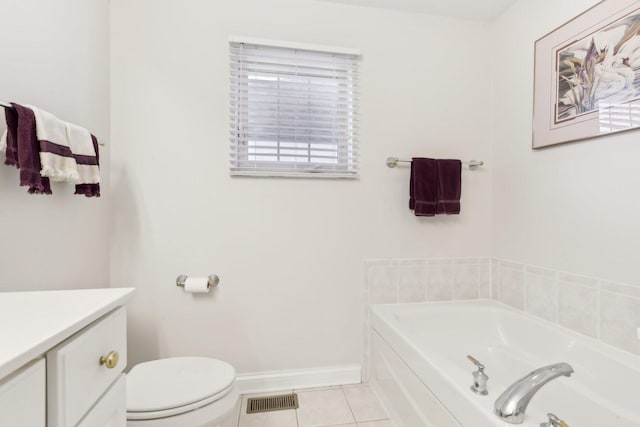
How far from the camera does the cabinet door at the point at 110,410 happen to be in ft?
2.20

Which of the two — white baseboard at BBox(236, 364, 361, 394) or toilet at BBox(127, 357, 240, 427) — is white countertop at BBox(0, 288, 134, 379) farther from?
white baseboard at BBox(236, 364, 361, 394)

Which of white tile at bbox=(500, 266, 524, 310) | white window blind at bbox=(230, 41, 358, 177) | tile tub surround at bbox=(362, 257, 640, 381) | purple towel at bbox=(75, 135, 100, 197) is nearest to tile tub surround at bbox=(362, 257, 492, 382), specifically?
tile tub surround at bbox=(362, 257, 640, 381)

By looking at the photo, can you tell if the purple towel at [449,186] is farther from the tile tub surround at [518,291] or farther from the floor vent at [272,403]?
the floor vent at [272,403]

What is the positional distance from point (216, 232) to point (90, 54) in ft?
3.55

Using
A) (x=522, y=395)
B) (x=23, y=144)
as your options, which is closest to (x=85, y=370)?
(x=23, y=144)

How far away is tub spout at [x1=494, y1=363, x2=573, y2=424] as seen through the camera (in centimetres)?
85

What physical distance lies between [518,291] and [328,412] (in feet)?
4.39

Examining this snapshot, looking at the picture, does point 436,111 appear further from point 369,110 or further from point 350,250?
point 350,250

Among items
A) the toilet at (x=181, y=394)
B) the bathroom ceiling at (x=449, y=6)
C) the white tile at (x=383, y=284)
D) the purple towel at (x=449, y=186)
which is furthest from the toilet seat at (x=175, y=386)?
the bathroom ceiling at (x=449, y=6)

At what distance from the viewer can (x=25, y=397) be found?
0.49 m

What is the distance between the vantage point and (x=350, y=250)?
73.4 inches

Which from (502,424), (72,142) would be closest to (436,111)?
(502,424)

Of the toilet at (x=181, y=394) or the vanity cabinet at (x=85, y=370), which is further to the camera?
the toilet at (x=181, y=394)

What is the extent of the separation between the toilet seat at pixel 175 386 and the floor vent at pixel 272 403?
492 mm
